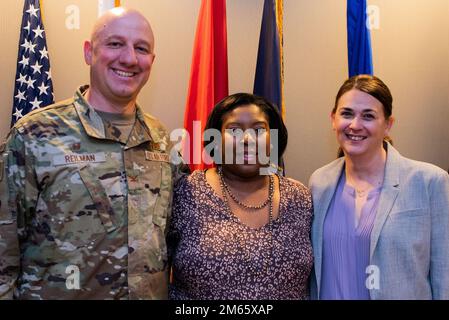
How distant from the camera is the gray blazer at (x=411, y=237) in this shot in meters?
1.93

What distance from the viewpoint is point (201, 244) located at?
6.19ft

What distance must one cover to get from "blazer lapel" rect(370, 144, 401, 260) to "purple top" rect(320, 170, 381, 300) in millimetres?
34

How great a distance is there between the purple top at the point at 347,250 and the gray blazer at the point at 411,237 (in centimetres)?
4

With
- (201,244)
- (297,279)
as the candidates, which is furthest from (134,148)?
(297,279)

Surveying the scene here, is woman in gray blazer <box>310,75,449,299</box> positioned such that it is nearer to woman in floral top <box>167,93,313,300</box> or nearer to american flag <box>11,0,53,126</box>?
woman in floral top <box>167,93,313,300</box>

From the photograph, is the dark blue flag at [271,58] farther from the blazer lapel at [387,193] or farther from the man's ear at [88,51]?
the man's ear at [88,51]

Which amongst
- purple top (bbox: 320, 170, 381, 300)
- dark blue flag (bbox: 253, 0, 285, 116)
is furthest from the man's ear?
dark blue flag (bbox: 253, 0, 285, 116)

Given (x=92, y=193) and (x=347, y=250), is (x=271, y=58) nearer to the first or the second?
(x=347, y=250)

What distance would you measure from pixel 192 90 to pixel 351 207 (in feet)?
4.58

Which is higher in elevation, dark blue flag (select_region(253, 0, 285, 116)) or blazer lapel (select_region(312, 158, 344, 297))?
dark blue flag (select_region(253, 0, 285, 116))

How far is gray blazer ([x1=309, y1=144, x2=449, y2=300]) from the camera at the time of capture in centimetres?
193

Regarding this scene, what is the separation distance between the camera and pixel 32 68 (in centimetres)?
302

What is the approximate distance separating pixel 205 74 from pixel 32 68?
1.07 m
